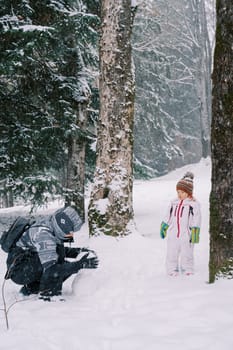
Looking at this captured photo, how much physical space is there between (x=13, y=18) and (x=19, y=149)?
2.97 metres

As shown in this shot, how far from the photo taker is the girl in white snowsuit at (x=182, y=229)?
5016 mm

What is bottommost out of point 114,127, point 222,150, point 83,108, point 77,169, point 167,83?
point 77,169

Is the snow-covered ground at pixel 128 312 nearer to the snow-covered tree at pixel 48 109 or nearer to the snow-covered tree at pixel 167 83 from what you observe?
the snow-covered tree at pixel 48 109

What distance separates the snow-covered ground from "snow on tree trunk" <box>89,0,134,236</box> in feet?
2.96

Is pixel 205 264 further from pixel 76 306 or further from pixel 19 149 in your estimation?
pixel 19 149

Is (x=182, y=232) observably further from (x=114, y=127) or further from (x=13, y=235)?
A: (x=114, y=127)

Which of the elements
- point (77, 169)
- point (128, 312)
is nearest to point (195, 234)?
point (128, 312)

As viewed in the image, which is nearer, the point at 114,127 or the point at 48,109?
the point at 114,127

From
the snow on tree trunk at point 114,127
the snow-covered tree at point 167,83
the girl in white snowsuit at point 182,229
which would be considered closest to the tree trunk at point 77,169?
the snow-covered tree at point 167,83

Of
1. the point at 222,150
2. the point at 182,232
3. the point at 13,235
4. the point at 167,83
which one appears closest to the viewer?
the point at 222,150

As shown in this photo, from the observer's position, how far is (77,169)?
9.77 metres

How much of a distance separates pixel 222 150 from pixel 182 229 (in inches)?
59.4

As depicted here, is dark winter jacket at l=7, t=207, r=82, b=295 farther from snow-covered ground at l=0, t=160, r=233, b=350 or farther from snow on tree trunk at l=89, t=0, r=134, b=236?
snow on tree trunk at l=89, t=0, r=134, b=236

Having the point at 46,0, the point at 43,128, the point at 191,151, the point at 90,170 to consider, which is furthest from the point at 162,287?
the point at 191,151
